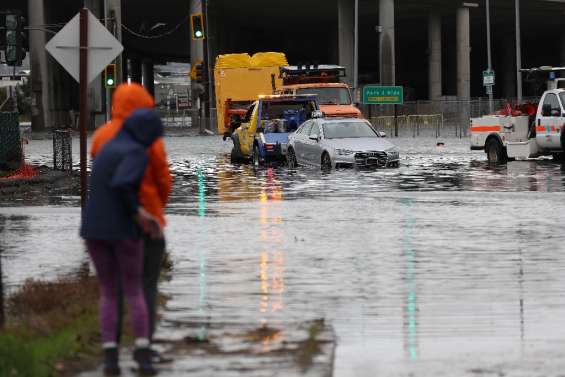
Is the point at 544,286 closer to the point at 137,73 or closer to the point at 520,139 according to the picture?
the point at 520,139

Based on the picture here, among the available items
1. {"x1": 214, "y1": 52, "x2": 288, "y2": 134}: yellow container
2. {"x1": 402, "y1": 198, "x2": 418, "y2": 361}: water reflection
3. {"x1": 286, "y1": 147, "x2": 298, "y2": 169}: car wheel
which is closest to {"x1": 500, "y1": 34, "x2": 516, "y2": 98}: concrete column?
{"x1": 214, "y1": 52, "x2": 288, "y2": 134}: yellow container

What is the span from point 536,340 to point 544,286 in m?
2.95

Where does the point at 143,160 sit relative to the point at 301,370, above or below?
above

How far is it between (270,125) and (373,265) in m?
24.3

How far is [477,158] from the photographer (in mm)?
40844

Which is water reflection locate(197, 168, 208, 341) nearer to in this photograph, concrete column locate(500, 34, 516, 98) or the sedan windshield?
the sedan windshield

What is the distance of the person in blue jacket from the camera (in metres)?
8.08

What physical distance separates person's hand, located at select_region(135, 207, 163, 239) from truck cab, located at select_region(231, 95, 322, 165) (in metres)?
29.5

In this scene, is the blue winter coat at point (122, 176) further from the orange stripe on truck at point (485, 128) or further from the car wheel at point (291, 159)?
the orange stripe on truck at point (485, 128)

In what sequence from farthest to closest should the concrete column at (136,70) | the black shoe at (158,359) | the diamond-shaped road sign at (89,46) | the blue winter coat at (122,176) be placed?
the concrete column at (136,70)
the diamond-shaped road sign at (89,46)
the black shoe at (158,359)
the blue winter coat at (122,176)

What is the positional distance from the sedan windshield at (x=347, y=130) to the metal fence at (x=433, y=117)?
30.6 metres

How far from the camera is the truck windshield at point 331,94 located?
44719 mm

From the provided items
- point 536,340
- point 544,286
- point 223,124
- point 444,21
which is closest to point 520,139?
point 223,124

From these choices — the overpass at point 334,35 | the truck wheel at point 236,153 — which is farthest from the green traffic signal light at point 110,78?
the truck wheel at point 236,153
